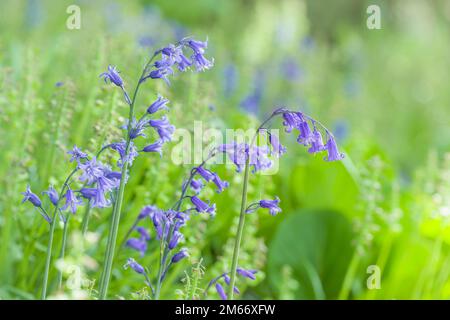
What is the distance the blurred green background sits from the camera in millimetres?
2018

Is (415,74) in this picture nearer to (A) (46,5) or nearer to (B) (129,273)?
(A) (46,5)

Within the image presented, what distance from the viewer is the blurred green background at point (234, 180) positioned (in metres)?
2.02

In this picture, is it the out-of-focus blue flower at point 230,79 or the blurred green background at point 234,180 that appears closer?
the blurred green background at point 234,180

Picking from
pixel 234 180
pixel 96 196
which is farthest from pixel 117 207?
pixel 234 180

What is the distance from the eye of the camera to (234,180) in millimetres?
2146

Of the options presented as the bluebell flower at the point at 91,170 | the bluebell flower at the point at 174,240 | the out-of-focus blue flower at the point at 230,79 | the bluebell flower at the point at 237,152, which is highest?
the out-of-focus blue flower at the point at 230,79

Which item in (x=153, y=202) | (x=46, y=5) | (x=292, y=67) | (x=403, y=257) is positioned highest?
(x=46, y=5)

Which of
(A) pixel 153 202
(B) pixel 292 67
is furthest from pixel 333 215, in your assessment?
(B) pixel 292 67

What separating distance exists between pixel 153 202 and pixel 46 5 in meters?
4.06

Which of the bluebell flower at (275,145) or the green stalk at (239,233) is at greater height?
the bluebell flower at (275,145)

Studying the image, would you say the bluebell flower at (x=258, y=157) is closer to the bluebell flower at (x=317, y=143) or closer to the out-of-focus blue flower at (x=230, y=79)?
the bluebell flower at (x=317, y=143)

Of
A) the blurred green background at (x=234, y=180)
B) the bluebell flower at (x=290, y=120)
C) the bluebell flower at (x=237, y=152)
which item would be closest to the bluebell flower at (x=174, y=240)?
the blurred green background at (x=234, y=180)
